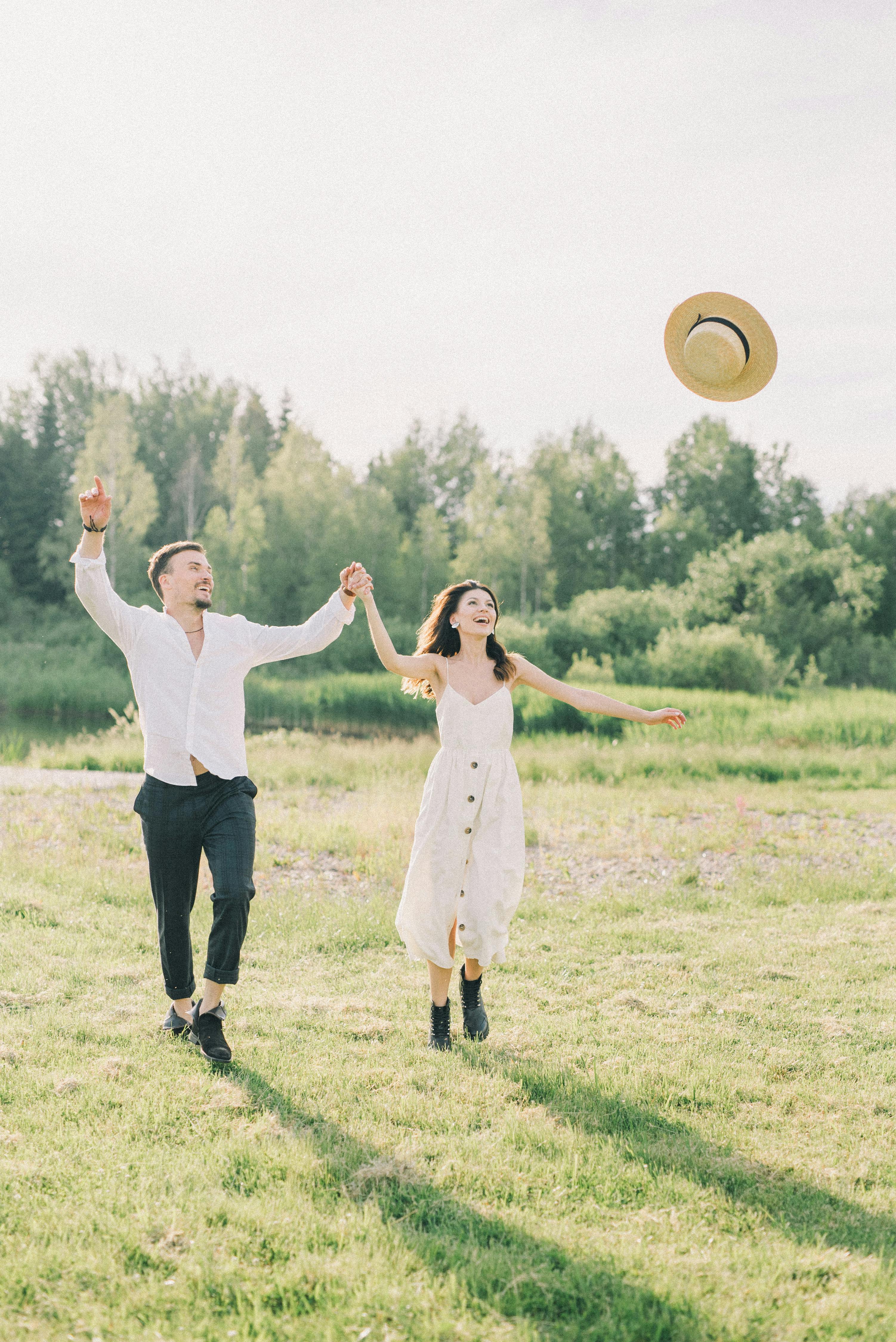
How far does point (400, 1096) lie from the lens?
13.8ft

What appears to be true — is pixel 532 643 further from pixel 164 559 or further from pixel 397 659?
pixel 164 559

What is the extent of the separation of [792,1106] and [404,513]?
54.0 m

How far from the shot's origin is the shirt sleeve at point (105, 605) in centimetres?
445

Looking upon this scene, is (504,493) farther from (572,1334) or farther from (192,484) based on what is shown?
(572,1334)

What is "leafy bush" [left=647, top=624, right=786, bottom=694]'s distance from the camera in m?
33.2

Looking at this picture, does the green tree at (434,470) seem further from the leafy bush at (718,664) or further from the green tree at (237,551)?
the leafy bush at (718,664)

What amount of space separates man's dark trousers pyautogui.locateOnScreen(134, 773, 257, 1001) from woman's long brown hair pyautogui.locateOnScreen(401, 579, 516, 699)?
1139 millimetres

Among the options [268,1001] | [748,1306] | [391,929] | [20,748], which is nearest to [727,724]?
[20,748]

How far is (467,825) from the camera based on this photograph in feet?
16.1

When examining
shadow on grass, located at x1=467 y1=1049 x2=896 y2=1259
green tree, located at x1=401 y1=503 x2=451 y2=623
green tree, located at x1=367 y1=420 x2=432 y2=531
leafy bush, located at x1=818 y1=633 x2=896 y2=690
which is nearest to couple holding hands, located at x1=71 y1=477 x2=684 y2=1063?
shadow on grass, located at x1=467 y1=1049 x2=896 y2=1259

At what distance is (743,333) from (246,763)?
345 cm

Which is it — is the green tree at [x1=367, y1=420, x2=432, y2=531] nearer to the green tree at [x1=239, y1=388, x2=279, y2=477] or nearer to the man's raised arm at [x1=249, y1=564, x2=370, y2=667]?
the green tree at [x1=239, y1=388, x2=279, y2=477]

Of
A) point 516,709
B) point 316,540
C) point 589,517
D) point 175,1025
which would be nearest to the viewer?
point 175,1025

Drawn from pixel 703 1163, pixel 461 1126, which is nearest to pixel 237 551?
pixel 461 1126
